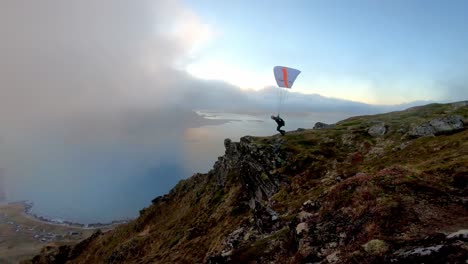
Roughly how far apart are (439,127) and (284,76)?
34179 mm

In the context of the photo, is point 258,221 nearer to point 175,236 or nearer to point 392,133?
point 175,236

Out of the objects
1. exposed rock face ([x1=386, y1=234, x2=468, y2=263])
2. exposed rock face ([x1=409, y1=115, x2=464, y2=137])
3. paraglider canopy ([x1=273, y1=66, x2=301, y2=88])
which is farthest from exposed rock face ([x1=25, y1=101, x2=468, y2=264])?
paraglider canopy ([x1=273, y1=66, x2=301, y2=88])

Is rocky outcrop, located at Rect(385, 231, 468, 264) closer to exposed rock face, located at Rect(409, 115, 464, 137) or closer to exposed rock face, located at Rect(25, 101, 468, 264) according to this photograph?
exposed rock face, located at Rect(25, 101, 468, 264)

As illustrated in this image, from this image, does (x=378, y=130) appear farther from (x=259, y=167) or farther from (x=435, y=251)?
(x=435, y=251)

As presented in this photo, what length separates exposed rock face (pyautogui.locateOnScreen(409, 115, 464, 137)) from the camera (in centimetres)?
5525

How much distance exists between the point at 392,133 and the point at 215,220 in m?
42.2

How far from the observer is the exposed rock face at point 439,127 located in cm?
5525

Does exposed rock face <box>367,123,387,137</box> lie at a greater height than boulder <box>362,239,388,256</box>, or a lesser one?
greater

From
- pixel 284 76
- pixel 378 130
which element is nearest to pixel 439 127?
pixel 378 130

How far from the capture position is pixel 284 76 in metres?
47.1

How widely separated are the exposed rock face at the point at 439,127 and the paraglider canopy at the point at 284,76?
98.0 feet

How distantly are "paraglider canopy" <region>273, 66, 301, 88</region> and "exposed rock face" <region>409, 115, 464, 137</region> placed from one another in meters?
29.9

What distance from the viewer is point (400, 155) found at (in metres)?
48.2

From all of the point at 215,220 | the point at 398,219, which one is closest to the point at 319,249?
the point at 398,219
